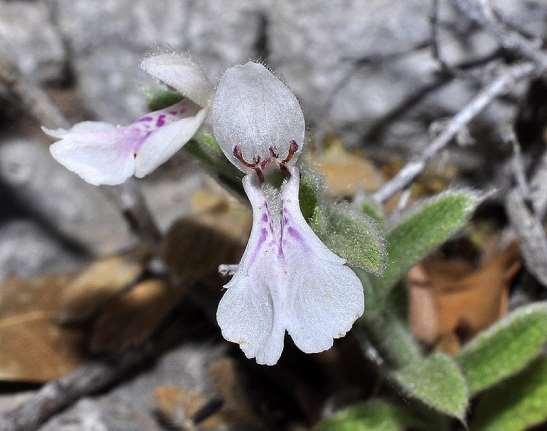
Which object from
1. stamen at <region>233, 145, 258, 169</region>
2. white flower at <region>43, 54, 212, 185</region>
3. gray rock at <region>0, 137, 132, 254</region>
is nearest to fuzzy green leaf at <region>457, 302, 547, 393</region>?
stamen at <region>233, 145, 258, 169</region>

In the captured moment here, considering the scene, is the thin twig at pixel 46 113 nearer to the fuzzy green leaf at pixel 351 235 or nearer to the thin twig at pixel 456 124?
the thin twig at pixel 456 124

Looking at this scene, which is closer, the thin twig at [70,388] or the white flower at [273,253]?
the white flower at [273,253]

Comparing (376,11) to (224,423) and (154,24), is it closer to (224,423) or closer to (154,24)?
(154,24)

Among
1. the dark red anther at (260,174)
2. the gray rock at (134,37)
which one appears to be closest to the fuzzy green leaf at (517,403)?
the dark red anther at (260,174)

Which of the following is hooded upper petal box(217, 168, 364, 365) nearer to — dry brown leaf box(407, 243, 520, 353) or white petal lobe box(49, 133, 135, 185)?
white petal lobe box(49, 133, 135, 185)

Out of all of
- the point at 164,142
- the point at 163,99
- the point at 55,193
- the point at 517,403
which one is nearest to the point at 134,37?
the point at 55,193

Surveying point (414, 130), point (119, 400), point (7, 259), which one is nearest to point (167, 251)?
point (119, 400)
